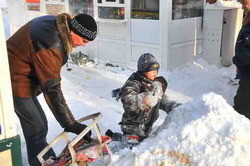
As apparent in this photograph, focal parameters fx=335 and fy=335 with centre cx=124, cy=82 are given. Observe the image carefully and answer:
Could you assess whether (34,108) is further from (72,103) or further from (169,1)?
(169,1)

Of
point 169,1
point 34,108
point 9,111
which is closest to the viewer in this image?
point 9,111

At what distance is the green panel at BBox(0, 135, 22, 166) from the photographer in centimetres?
202

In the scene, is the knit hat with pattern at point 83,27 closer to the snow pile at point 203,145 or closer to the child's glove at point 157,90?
the child's glove at point 157,90

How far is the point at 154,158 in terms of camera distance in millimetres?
2254

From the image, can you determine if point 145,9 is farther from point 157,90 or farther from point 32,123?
point 32,123

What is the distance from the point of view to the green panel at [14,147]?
202 cm

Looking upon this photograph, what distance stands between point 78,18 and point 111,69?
508 centimetres

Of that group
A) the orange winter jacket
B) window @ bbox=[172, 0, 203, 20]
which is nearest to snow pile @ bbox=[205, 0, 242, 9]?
window @ bbox=[172, 0, 203, 20]

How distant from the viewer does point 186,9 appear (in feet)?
23.9

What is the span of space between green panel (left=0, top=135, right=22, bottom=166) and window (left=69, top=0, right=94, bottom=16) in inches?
262

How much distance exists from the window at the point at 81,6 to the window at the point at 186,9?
7.66ft

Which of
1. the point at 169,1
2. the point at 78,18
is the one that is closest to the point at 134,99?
the point at 78,18

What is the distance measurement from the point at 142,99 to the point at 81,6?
6.01 m

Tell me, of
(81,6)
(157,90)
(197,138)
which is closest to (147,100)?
(157,90)
